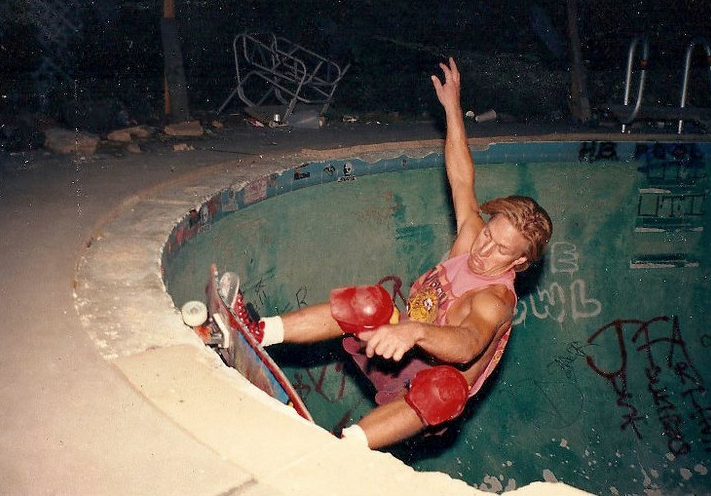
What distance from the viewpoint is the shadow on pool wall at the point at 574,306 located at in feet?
18.2

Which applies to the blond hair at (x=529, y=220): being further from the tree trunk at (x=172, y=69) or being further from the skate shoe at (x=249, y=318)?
the tree trunk at (x=172, y=69)

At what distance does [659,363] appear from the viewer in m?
6.48

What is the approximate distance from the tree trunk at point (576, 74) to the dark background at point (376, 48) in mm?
234

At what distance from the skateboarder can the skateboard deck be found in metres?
0.34

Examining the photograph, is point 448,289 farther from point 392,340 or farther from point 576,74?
Result: point 576,74

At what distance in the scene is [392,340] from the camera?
236 cm

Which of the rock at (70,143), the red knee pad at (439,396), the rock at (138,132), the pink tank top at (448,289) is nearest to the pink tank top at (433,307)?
the pink tank top at (448,289)

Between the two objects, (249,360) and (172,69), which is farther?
(172,69)

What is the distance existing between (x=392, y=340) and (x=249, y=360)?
0.64 m

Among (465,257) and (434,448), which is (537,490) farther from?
(434,448)

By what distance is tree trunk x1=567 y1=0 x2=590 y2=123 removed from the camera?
770 centimetres

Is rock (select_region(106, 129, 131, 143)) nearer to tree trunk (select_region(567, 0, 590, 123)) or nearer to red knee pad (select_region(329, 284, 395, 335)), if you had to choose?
red knee pad (select_region(329, 284, 395, 335))

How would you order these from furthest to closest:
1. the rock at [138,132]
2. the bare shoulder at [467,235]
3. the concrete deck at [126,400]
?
the rock at [138,132] < the bare shoulder at [467,235] < the concrete deck at [126,400]

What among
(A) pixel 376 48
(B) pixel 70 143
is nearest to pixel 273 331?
(B) pixel 70 143
